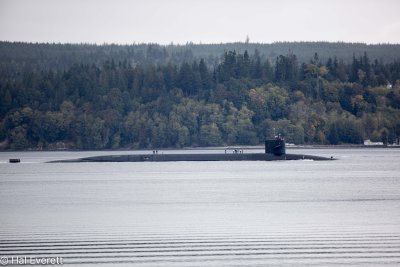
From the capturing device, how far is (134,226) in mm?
36250

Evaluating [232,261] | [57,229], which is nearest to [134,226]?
[57,229]

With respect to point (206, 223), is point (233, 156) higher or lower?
lower

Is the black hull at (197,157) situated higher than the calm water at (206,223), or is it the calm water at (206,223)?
the calm water at (206,223)

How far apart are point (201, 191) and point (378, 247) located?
30.0 m

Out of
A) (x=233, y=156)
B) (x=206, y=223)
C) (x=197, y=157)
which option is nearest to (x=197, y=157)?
(x=197, y=157)

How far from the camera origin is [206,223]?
37219 millimetres

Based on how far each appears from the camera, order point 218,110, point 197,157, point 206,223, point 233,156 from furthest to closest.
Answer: point 218,110 < point 233,156 < point 197,157 < point 206,223

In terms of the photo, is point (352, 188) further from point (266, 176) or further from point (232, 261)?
point (232, 261)

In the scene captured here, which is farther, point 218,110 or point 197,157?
point 218,110

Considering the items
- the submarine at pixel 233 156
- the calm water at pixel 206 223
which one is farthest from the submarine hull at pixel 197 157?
the calm water at pixel 206 223

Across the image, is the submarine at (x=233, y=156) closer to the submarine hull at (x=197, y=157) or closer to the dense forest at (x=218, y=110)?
the submarine hull at (x=197, y=157)

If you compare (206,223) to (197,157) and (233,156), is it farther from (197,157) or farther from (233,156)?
(233,156)

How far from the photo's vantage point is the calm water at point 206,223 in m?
28.1

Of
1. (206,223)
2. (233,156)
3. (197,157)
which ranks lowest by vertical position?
(233,156)
